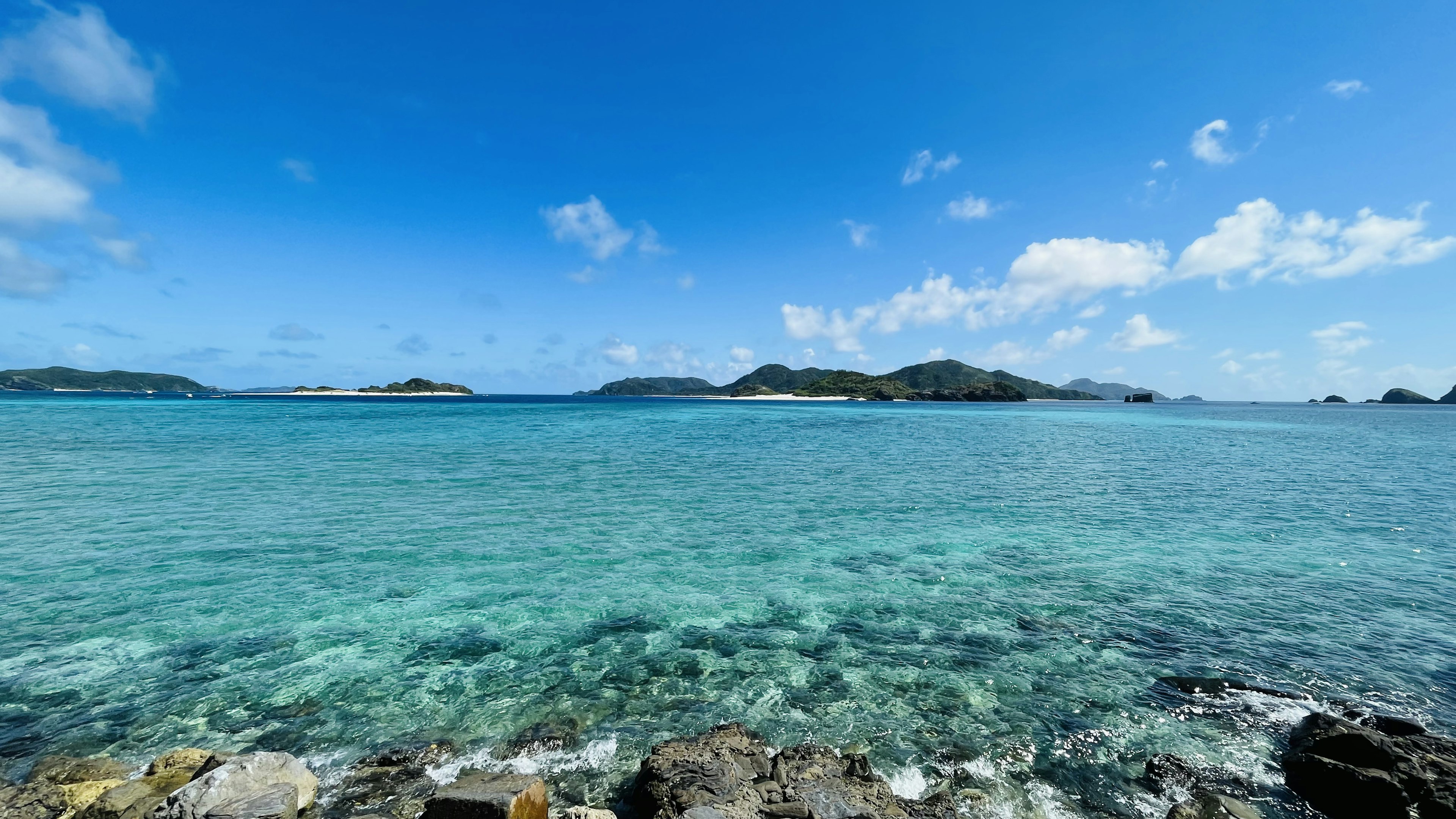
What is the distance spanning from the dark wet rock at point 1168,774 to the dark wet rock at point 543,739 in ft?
27.1

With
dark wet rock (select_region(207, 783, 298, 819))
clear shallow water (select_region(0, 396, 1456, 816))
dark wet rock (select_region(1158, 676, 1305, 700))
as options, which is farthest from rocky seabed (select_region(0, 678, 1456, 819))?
dark wet rock (select_region(1158, 676, 1305, 700))

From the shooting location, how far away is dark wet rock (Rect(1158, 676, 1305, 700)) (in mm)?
9711

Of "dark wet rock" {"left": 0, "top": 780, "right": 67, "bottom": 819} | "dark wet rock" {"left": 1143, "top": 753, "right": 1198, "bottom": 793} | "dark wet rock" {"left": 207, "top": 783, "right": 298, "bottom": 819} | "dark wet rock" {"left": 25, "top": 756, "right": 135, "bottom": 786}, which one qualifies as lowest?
"dark wet rock" {"left": 1143, "top": 753, "right": 1198, "bottom": 793}

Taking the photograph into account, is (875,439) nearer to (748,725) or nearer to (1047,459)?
(1047,459)

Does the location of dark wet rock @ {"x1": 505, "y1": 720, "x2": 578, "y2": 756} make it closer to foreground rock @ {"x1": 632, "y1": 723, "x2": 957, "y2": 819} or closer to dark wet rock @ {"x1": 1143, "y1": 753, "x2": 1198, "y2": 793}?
foreground rock @ {"x1": 632, "y1": 723, "x2": 957, "y2": 819}

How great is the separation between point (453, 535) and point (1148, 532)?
25.6 metres

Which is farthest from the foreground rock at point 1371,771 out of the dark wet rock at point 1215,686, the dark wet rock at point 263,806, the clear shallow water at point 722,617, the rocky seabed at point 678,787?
the dark wet rock at point 263,806

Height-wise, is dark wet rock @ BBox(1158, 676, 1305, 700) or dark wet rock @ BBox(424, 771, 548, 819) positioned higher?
dark wet rock @ BBox(424, 771, 548, 819)

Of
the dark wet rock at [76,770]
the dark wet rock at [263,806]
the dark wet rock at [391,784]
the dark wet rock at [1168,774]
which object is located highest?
the dark wet rock at [263,806]

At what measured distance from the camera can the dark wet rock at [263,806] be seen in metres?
6.10

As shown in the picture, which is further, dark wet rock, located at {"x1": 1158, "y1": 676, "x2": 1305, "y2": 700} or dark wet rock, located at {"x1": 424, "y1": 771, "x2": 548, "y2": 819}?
dark wet rock, located at {"x1": 1158, "y1": 676, "x2": 1305, "y2": 700}

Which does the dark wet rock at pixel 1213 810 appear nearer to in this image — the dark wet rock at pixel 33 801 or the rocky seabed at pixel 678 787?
the rocky seabed at pixel 678 787

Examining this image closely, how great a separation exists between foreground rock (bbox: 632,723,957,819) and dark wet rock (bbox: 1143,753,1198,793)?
3.08 m

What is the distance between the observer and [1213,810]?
701 cm
